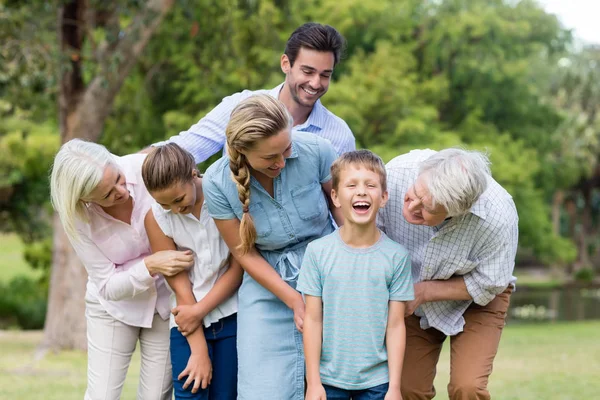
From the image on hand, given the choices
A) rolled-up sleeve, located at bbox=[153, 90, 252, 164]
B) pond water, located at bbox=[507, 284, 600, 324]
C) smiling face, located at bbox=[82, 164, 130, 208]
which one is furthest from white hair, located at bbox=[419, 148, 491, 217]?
pond water, located at bbox=[507, 284, 600, 324]

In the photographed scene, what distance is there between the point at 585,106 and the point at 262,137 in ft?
124

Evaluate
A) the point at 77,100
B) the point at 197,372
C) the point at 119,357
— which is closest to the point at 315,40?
the point at 197,372

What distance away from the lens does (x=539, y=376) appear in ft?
37.0

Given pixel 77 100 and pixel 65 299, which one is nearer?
pixel 77 100

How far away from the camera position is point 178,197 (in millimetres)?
4059

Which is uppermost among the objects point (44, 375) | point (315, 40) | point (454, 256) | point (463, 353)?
point (315, 40)

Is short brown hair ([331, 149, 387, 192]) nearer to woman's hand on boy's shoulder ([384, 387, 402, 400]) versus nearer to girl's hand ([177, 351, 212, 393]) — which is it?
woman's hand on boy's shoulder ([384, 387, 402, 400])

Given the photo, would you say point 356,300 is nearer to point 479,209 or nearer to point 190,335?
point 479,209

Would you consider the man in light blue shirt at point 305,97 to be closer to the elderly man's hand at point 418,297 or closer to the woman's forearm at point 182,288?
the woman's forearm at point 182,288

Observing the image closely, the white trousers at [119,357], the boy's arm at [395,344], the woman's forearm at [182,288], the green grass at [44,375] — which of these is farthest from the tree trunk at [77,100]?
the boy's arm at [395,344]

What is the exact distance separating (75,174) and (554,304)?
28.1 meters

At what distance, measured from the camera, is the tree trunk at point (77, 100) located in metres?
11.8

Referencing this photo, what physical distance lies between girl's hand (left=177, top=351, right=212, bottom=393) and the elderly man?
3.43 feet

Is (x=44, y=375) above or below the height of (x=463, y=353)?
below
